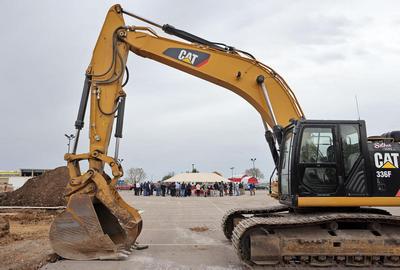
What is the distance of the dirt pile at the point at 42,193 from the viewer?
21.4 metres

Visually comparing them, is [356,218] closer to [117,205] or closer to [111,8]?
[117,205]

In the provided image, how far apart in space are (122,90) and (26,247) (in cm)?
425

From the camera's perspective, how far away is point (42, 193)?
22.3 metres

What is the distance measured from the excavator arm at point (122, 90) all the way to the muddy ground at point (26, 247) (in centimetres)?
136

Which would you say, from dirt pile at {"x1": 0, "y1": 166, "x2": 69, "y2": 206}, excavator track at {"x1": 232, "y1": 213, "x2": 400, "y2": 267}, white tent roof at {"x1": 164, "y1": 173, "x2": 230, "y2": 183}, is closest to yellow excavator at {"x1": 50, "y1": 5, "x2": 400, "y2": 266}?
excavator track at {"x1": 232, "y1": 213, "x2": 400, "y2": 267}

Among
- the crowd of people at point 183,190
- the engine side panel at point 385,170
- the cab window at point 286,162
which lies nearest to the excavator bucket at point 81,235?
the cab window at point 286,162

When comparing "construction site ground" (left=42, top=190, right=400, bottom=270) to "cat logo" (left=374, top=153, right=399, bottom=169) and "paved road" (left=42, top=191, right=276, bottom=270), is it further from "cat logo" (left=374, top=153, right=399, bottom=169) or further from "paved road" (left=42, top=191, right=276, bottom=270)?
"cat logo" (left=374, top=153, right=399, bottom=169)

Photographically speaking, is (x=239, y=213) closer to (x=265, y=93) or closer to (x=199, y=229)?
(x=265, y=93)

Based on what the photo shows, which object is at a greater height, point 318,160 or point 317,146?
point 317,146

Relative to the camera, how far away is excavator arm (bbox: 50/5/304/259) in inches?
329

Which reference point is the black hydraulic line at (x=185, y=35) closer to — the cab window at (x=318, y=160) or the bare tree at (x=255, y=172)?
the cab window at (x=318, y=160)

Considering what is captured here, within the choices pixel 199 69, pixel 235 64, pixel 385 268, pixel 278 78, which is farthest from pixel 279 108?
pixel 385 268

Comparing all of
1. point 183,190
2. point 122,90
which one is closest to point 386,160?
point 122,90

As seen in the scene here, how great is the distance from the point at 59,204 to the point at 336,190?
654 inches
